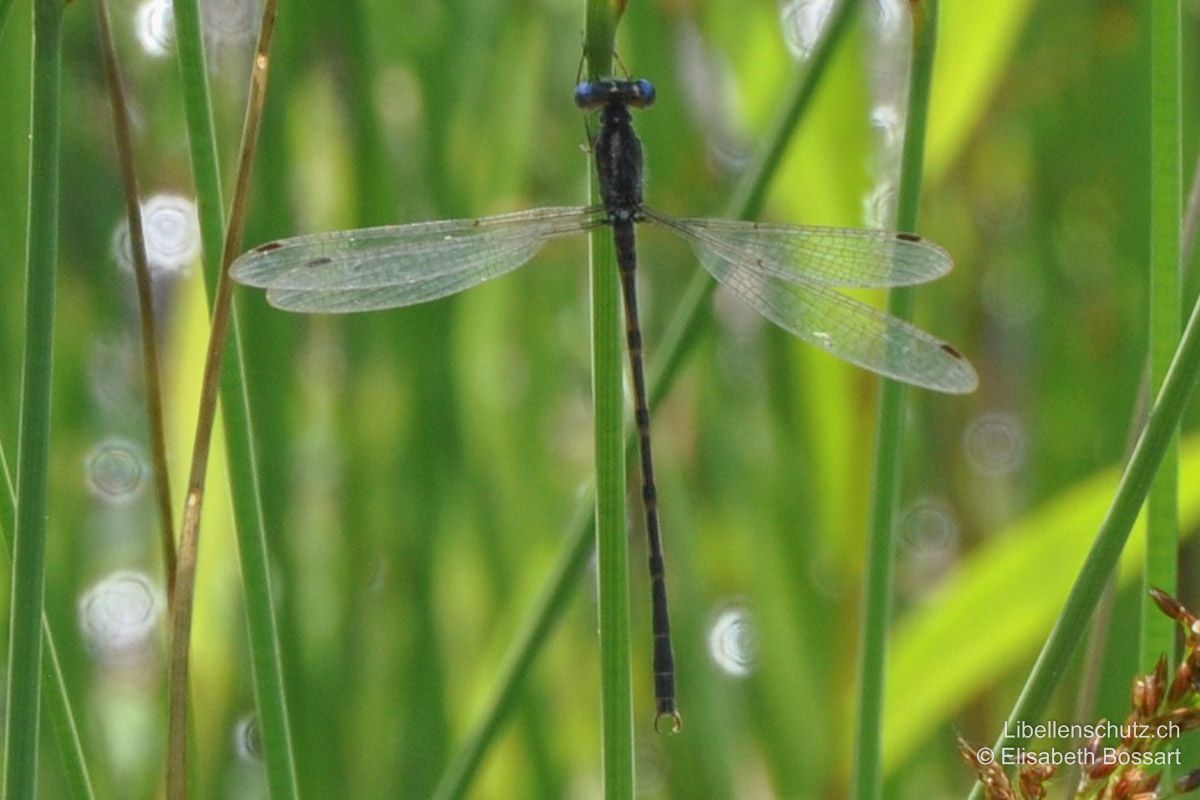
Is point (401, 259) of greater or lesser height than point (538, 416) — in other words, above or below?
above

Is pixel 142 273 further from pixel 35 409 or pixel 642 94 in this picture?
pixel 642 94

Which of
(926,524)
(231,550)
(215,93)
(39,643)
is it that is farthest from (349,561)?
(926,524)

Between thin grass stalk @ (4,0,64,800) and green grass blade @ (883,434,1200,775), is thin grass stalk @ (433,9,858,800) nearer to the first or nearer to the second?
thin grass stalk @ (4,0,64,800)

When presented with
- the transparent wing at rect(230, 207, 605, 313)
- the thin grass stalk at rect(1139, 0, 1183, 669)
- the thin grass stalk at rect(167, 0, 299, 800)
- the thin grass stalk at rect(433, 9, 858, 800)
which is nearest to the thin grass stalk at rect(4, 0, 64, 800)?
the thin grass stalk at rect(167, 0, 299, 800)

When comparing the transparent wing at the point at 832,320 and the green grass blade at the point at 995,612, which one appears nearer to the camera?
the transparent wing at the point at 832,320

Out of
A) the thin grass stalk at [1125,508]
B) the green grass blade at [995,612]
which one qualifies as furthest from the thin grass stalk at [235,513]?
the green grass blade at [995,612]

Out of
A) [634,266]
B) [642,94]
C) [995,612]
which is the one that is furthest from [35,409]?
[995,612]

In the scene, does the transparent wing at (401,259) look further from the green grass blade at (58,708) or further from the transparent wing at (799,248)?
the green grass blade at (58,708)
